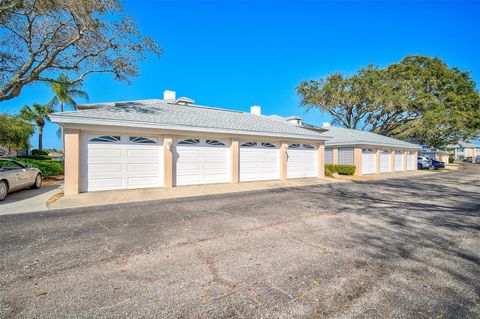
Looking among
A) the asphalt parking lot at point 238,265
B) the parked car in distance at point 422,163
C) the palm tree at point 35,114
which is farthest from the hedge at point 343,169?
the palm tree at point 35,114

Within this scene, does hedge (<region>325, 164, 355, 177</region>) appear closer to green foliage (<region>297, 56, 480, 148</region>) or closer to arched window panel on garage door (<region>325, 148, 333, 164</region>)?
arched window panel on garage door (<region>325, 148, 333, 164</region>)

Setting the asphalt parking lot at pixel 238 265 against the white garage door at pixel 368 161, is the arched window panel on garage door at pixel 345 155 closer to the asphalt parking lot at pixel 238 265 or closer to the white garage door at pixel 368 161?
the white garage door at pixel 368 161

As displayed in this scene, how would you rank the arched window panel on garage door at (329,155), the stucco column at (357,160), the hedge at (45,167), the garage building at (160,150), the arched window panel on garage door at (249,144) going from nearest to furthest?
1. the garage building at (160,150)
2. the arched window panel on garage door at (249,144)
3. the hedge at (45,167)
4. the stucco column at (357,160)
5. the arched window panel on garage door at (329,155)

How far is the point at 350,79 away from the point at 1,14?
105ft

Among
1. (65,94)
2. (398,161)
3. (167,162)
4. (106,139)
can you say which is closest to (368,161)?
(398,161)

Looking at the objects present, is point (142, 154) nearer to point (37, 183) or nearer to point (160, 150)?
point (160, 150)

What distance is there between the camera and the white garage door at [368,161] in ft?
62.8

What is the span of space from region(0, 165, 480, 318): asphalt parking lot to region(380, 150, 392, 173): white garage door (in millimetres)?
16404

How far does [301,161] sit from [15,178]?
1501 cm

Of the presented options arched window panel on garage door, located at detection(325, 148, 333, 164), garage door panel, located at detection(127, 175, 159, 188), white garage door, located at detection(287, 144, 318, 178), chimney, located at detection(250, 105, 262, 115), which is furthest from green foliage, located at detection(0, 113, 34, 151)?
arched window panel on garage door, located at detection(325, 148, 333, 164)

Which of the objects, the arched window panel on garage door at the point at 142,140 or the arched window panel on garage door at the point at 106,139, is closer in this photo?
the arched window panel on garage door at the point at 106,139

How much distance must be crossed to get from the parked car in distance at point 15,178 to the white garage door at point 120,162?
93.2 inches

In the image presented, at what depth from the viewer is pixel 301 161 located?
15.1 m

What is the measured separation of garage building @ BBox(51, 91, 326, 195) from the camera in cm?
897
